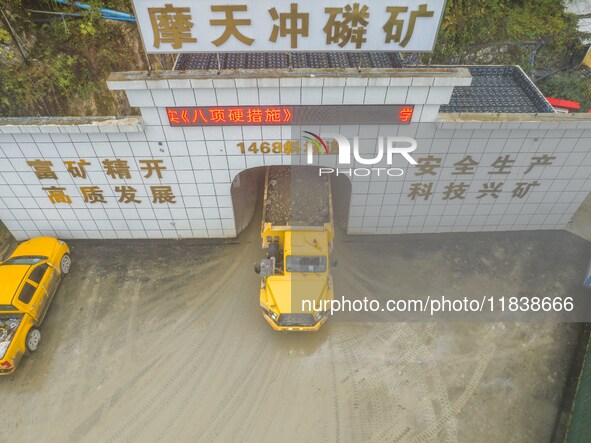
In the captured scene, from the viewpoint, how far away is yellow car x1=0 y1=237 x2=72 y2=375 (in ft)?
31.6

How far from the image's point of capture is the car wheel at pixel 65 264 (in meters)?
11.7

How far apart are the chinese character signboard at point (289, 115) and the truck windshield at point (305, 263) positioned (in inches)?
134

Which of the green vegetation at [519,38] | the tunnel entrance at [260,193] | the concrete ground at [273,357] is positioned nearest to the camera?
the concrete ground at [273,357]

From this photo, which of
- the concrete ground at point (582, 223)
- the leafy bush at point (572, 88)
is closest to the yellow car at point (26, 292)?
the concrete ground at point (582, 223)

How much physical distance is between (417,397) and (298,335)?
333cm

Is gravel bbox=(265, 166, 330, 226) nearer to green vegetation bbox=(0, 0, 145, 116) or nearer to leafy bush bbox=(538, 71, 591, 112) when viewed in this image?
green vegetation bbox=(0, 0, 145, 116)

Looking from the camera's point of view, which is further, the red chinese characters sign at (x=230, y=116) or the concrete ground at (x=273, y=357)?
the red chinese characters sign at (x=230, y=116)

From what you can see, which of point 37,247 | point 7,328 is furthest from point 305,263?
point 37,247

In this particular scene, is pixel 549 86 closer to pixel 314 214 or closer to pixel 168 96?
pixel 314 214

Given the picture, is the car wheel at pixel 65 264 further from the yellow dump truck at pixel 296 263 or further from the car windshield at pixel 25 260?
the yellow dump truck at pixel 296 263

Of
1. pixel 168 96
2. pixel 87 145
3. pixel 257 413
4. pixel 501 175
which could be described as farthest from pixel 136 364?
pixel 501 175

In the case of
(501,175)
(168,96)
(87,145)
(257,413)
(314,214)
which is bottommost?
(257,413)

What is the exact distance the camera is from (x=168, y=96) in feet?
29.6

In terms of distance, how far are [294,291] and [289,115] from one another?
172 inches
